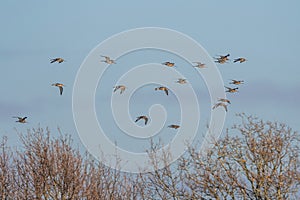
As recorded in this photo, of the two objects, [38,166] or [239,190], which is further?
[38,166]

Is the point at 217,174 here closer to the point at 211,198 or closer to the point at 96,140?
the point at 211,198

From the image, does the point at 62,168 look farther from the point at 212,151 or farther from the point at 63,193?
the point at 212,151

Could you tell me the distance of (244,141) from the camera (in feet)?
112

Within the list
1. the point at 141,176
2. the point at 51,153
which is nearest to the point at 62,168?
the point at 51,153

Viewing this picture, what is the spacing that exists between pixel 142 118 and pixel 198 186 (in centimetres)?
388

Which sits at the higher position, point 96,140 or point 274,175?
point 96,140

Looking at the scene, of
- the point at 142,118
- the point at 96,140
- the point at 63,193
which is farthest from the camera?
the point at 96,140

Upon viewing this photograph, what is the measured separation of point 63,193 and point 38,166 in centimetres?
195

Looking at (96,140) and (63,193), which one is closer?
(63,193)

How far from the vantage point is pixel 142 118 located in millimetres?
35906

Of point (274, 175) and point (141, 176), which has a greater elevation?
point (141, 176)

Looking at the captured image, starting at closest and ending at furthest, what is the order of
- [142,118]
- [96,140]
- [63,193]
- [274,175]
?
[274,175] → [142,118] → [63,193] → [96,140]

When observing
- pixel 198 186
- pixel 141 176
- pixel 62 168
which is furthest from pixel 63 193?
pixel 198 186

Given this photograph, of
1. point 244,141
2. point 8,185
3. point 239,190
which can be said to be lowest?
point 239,190
